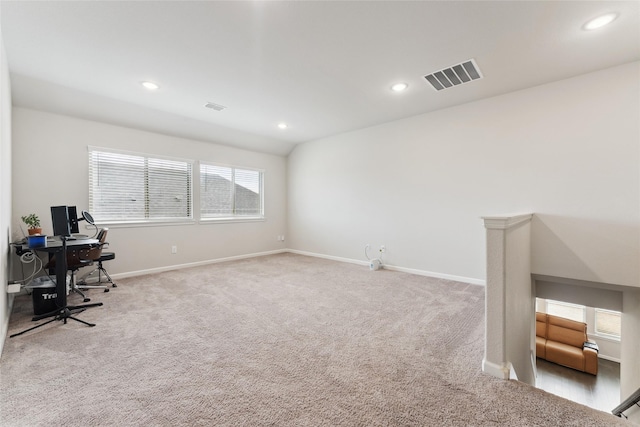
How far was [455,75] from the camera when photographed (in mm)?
3008

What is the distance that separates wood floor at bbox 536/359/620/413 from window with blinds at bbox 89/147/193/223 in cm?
820

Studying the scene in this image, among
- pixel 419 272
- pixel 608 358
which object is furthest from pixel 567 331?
pixel 419 272

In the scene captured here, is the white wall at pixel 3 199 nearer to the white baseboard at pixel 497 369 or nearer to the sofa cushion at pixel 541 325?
the white baseboard at pixel 497 369

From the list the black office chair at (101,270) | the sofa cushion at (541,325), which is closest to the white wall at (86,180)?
the black office chair at (101,270)

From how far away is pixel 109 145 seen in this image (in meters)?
4.05

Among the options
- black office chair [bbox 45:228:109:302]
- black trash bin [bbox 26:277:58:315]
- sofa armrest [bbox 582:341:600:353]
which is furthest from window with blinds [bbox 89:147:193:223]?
sofa armrest [bbox 582:341:600:353]

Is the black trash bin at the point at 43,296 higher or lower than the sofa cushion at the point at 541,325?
higher

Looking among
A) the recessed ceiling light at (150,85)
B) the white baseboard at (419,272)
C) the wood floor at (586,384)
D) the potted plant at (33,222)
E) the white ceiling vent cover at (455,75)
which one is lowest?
A: the wood floor at (586,384)

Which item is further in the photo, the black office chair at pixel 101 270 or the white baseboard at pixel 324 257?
the white baseboard at pixel 324 257

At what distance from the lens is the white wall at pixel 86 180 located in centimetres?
341

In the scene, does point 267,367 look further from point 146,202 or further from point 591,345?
point 591,345

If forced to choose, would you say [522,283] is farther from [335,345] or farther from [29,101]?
[29,101]

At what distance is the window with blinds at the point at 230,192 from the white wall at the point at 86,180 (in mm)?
194

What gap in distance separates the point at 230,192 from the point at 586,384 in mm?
8801
